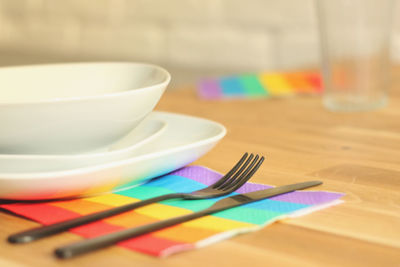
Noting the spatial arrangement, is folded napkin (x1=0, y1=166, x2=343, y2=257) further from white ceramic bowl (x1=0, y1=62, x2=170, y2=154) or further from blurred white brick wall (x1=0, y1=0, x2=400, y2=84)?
blurred white brick wall (x1=0, y1=0, x2=400, y2=84)

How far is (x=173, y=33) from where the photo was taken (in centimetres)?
259

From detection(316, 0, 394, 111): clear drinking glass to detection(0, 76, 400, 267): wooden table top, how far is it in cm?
4

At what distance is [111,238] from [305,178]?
0.92 ft

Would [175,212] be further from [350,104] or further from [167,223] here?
[350,104]

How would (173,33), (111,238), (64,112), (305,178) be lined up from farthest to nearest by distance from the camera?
(173,33), (305,178), (64,112), (111,238)

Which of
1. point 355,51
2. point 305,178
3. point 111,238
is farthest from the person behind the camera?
point 355,51

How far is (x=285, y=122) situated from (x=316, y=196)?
0.43 m

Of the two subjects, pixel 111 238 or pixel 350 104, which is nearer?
pixel 111 238

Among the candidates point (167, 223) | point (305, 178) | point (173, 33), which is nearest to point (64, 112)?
point (167, 223)

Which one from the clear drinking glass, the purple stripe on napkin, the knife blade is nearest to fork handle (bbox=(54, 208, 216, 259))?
the knife blade

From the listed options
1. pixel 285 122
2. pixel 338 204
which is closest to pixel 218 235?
pixel 338 204

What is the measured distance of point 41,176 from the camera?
1.79ft

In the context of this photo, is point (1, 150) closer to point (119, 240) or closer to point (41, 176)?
point (41, 176)

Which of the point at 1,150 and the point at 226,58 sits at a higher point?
the point at 1,150
